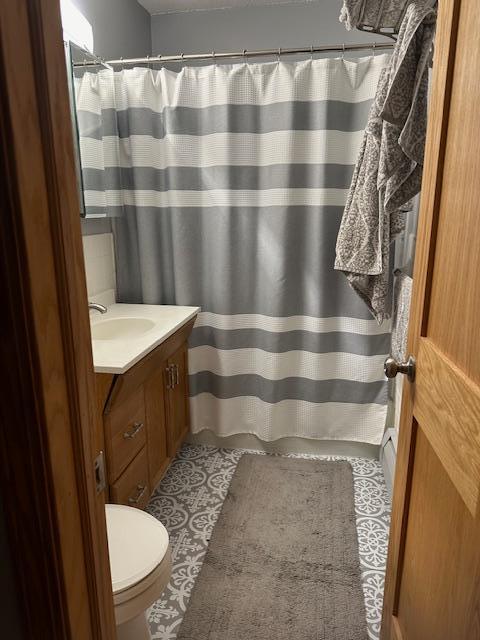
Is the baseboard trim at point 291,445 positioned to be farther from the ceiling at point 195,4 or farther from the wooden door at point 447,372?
the ceiling at point 195,4

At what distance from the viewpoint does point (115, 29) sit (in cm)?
222

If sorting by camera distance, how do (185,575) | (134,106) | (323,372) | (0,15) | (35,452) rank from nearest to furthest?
(0,15) → (35,452) → (185,575) → (134,106) → (323,372)

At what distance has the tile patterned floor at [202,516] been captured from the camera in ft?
5.00

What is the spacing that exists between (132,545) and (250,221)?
59.3 inches

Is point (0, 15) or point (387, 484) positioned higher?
point (0, 15)

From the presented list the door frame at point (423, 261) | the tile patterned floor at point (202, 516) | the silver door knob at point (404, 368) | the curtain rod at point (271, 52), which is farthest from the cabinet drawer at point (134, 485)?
the curtain rod at point (271, 52)

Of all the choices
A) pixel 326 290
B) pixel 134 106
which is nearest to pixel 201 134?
pixel 134 106

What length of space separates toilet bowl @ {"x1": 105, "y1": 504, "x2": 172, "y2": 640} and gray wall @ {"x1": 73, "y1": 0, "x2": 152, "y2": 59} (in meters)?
2.06

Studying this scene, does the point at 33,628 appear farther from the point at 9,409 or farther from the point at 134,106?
the point at 134,106

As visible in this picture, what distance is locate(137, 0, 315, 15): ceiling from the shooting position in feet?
7.86

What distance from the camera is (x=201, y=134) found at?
6.99 ft

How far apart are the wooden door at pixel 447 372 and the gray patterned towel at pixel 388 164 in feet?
0.93

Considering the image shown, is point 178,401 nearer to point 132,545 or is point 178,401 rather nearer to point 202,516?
point 202,516

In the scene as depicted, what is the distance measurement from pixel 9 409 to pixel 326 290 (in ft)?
5.97
